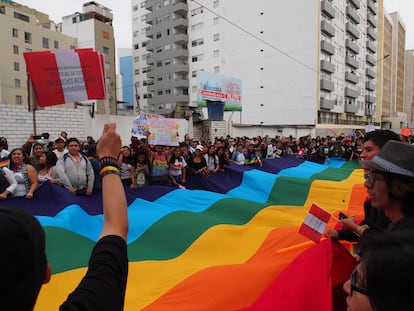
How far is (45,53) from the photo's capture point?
6.14 m

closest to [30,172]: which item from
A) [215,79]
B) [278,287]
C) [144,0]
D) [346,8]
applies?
[278,287]

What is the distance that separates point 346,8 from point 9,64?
4348 centimetres

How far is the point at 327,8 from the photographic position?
38125mm

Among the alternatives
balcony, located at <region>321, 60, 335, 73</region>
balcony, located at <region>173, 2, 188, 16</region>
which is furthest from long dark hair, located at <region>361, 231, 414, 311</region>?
balcony, located at <region>173, 2, 188, 16</region>

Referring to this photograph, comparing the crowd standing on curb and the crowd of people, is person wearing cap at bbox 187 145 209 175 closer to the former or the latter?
the crowd standing on curb

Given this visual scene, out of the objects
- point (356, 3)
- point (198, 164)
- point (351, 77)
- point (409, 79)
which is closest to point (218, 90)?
point (198, 164)

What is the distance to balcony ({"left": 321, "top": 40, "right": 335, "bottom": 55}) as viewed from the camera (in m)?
38.1

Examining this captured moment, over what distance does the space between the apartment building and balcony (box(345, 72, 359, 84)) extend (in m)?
39.7

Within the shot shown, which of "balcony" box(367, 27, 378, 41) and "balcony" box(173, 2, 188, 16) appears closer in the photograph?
"balcony" box(173, 2, 188, 16)

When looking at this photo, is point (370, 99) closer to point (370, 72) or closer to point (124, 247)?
point (370, 72)

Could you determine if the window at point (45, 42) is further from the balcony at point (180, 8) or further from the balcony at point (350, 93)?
the balcony at point (350, 93)

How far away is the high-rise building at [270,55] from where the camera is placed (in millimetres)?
37844

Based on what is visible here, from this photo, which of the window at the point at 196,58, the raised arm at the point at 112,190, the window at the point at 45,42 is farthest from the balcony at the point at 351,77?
the raised arm at the point at 112,190

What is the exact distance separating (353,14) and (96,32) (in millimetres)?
35838
